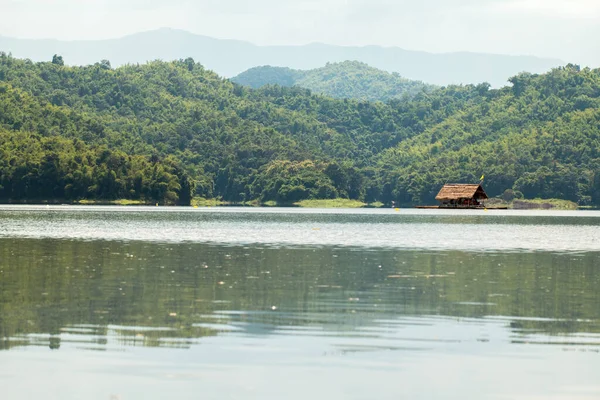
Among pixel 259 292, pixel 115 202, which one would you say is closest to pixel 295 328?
pixel 259 292

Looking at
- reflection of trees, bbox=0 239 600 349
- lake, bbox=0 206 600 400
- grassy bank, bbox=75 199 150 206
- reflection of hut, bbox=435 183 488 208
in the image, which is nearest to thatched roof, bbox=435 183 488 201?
reflection of hut, bbox=435 183 488 208

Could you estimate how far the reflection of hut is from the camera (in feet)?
637

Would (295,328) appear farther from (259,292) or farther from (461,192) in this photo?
(461,192)

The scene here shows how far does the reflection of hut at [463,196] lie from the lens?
19412 centimetres

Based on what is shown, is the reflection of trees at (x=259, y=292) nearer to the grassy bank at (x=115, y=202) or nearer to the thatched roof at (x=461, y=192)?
the grassy bank at (x=115, y=202)

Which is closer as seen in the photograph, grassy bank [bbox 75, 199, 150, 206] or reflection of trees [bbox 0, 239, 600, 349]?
reflection of trees [bbox 0, 239, 600, 349]

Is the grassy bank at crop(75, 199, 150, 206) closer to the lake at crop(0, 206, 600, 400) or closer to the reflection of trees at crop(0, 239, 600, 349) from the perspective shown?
the reflection of trees at crop(0, 239, 600, 349)

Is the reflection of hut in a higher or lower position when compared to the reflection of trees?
higher

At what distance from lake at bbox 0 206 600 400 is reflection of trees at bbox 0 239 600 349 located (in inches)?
2.6

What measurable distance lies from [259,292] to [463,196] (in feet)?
548

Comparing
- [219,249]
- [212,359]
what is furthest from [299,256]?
[212,359]

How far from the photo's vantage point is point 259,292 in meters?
31.4

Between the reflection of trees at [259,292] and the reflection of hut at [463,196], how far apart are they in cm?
14432

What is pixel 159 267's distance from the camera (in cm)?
4044
